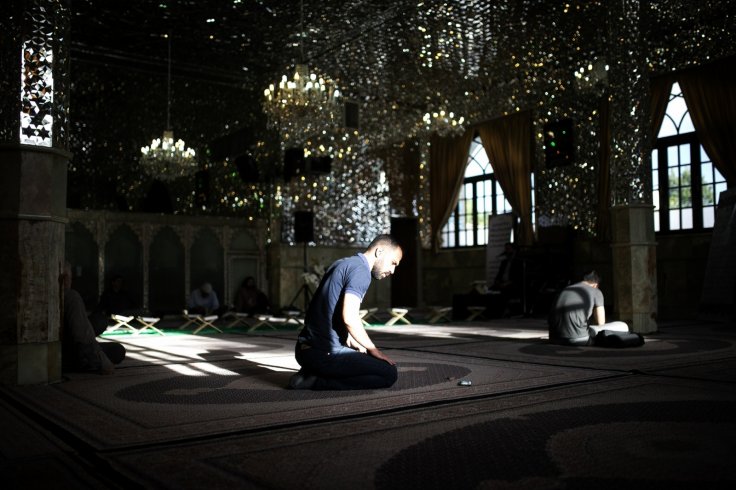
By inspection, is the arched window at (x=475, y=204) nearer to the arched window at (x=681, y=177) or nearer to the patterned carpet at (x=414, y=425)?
the arched window at (x=681, y=177)

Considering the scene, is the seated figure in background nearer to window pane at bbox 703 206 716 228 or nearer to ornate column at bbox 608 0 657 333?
ornate column at bbox 608 0 657 333

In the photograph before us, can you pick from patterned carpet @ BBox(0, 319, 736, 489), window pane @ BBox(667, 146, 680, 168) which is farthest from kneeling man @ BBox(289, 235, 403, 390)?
window pane @ BBox(667, 146, 680, 168)

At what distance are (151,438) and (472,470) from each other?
1418 millimetres

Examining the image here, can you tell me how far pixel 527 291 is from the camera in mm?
12398

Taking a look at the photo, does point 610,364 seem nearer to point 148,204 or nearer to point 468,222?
point 468,222

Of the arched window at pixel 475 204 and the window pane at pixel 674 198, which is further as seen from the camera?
the arched window at pixel 475 204

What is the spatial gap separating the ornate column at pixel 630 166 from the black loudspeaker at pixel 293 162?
6.97 metres

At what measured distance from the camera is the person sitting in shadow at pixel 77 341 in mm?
4980

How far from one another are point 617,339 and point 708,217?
5913 millimetres

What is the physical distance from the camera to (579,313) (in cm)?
652

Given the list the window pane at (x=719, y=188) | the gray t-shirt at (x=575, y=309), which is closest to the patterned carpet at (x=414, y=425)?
the gray t-shirt at (x=575, y=309)

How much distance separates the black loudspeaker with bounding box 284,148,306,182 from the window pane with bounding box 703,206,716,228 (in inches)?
292

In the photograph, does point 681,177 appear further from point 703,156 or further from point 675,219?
point 675,219

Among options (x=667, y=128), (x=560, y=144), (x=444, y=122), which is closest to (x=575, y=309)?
(x=444, y=122)
